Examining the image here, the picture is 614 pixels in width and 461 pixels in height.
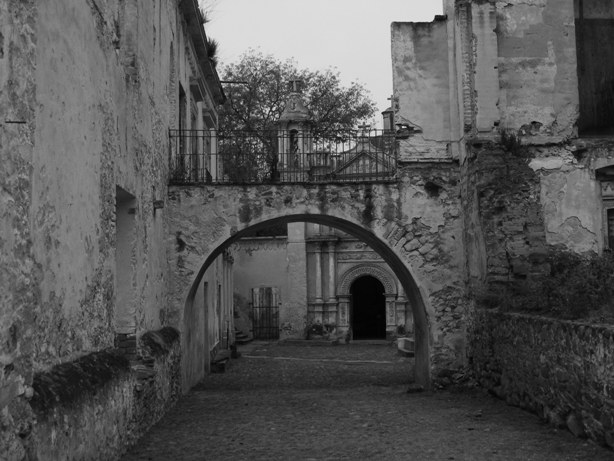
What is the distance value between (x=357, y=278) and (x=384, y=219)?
17076 mm

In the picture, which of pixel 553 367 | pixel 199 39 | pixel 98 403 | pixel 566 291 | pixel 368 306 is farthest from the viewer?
pixel 368 306

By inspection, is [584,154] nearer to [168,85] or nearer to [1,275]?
[168,85]

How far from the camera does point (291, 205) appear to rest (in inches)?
498

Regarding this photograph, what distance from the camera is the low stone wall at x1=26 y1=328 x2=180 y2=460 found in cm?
544

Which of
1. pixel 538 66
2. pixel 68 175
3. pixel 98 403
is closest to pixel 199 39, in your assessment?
pixel 538 66

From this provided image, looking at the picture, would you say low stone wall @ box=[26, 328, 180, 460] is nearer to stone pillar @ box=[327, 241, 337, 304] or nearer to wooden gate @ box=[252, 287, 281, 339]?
stone pillar @ box=[327, 241, 337, 304]

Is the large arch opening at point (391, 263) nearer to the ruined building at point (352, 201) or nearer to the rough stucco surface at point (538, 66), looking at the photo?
the ruined building at point (352, 201)

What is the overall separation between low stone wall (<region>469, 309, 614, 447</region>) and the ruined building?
3 cm

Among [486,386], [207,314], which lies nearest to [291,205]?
[486,386]

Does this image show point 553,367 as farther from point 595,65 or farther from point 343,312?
point 343,312

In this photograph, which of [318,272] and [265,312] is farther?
[265,312]

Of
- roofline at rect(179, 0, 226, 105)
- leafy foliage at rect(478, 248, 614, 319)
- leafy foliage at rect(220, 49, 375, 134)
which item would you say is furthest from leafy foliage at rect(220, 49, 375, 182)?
leafy foliage at rect(478, 248, 614, 319)

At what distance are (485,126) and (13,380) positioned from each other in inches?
376

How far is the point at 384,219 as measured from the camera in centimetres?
1259
